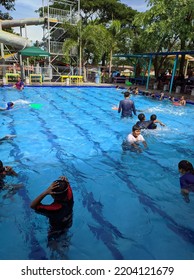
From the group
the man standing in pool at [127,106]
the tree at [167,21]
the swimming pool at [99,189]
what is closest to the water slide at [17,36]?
the tree at [167,21]

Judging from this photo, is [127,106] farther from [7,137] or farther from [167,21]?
[167,21]

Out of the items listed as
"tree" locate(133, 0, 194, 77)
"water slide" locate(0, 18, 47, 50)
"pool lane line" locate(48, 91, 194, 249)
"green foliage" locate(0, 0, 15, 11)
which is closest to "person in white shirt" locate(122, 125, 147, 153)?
"pool lane line" locate(48, 91, 194, 249)

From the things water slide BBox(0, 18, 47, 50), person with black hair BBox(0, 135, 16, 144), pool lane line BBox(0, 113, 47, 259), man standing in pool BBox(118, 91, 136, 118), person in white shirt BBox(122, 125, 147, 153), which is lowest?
pool lane line BBox(0, 113, 47, 259)

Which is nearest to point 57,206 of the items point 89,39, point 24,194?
point 24,194

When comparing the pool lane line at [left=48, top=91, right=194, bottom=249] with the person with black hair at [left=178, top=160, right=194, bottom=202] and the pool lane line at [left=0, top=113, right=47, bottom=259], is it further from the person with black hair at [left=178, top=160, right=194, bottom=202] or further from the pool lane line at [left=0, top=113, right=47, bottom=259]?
the pool lane line at [left=0, top=113, right=47, bottom=259]

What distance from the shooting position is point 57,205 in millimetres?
2779

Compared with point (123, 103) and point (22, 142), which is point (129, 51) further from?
point (22, 142)

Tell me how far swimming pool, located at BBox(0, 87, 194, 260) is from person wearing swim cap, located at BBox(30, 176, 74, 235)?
0.47m

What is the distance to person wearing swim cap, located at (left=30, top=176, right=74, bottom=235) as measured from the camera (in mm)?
2672

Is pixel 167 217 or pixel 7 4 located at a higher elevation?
pixel 7 4

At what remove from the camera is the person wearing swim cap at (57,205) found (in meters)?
2.67

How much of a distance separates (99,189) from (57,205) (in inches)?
86.7

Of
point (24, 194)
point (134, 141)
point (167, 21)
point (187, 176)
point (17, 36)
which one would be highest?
point (167, 21)

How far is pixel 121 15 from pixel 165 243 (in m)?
33.7
